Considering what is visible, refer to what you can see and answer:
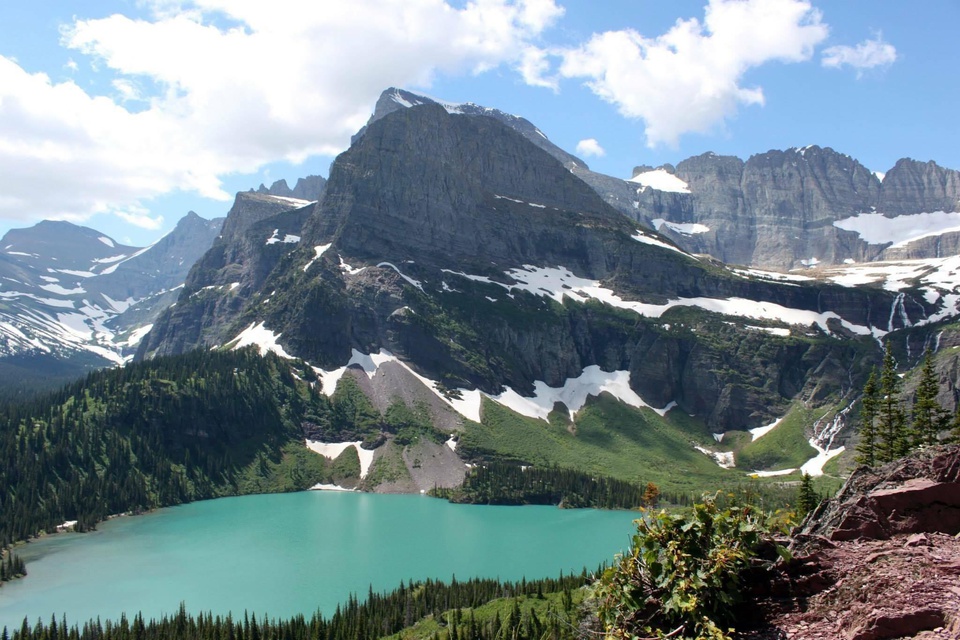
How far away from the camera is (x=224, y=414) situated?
529ft

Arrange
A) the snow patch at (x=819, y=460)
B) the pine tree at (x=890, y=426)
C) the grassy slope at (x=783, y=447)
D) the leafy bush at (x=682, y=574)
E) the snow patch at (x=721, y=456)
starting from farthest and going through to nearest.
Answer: the snow patch at (x=721, y=456), the grassy slope at (x=783, y=447), the snow patch at (x=819, y=460), the pine tree at (x=890, y=426), the leafy bush at (x=682, y=574)

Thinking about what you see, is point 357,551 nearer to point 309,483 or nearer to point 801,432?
point 309,483

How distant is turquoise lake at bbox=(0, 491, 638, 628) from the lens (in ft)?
248

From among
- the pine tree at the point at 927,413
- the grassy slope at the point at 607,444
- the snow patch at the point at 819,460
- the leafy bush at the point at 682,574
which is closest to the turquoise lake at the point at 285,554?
the grassy slope at the point at 607,444

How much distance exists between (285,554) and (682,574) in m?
90.0

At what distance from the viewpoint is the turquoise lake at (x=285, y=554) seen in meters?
75.6

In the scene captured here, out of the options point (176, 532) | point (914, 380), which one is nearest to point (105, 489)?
point (176, 532)

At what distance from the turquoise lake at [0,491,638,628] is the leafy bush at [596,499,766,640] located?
63.8m

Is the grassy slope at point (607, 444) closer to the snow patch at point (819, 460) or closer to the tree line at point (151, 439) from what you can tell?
the snow patch at point (819, 460)

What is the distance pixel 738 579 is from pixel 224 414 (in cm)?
16201

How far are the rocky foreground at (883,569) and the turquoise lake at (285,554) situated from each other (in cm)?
6526

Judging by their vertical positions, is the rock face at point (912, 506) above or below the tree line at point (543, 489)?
above

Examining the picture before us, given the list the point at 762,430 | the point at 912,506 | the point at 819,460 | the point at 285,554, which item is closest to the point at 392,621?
the point at 285,554

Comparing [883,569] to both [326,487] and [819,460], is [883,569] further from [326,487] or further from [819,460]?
[819,460]
